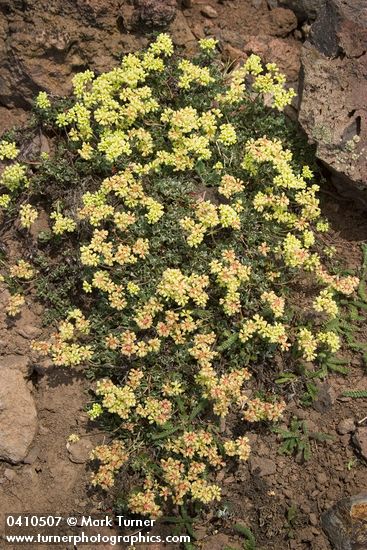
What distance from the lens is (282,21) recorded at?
269 inches

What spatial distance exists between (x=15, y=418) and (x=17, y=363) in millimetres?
544

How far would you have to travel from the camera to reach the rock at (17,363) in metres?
5.69

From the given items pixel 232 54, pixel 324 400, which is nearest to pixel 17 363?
pixel 324 400

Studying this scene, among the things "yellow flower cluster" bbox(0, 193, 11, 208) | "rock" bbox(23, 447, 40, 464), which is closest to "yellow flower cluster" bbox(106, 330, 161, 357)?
"rock" bbox(23, 447, 40, 464)

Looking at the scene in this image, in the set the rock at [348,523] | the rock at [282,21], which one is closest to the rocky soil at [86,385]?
the rock at [348,523]

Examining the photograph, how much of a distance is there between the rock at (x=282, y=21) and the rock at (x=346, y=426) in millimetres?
4514

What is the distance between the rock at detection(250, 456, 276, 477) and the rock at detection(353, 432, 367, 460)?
2.75ft

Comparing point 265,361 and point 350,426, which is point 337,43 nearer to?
point 265,361

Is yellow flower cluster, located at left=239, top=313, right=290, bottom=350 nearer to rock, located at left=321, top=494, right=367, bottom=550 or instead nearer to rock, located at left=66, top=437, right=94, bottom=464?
rock, located at left=321, top=494, right=367, bottom=550

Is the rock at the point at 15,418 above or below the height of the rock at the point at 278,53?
below

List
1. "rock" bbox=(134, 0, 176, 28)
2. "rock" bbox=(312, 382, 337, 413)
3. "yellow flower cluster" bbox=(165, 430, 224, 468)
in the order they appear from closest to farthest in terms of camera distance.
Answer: "yellow flower cluster" bbox=(165, 430, 224, 468) → "rock" bbox=(312, 382, 337, 413) → "rock" bbox=(134, 0, 176, 28)

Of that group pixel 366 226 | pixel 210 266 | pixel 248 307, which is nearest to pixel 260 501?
pixel 248 307

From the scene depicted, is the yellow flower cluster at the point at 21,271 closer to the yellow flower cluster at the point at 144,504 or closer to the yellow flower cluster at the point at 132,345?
the yellow flower cluster at the point at 132,345

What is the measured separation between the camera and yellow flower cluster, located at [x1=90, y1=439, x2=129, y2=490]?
5.12 meters
